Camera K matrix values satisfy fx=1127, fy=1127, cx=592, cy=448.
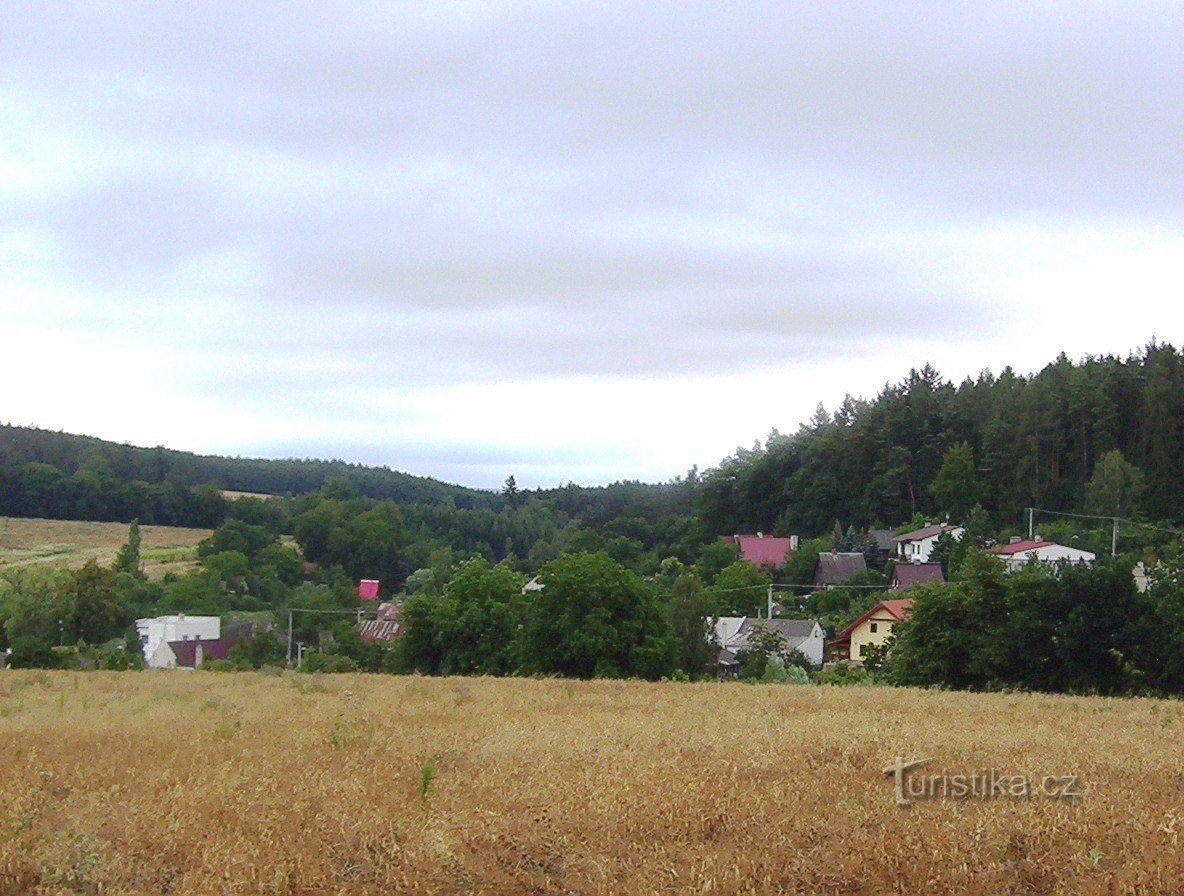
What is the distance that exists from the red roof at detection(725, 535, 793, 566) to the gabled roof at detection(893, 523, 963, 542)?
883 cm

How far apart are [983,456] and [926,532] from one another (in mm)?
8792

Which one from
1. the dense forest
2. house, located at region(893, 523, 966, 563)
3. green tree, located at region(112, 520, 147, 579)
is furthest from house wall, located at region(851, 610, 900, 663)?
green tree, located at region(112, 520, 147, 579)

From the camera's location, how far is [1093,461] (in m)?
83.9

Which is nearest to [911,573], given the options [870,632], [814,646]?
[870,632]

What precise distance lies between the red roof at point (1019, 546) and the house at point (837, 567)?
10.3 meters

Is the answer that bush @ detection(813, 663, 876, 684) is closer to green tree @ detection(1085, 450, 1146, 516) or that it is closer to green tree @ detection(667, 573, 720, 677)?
green tree @ detection(667, 573, 720, 677)

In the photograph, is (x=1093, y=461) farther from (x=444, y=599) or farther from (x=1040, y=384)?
(x=444, y=599)

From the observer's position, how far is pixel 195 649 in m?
63.8

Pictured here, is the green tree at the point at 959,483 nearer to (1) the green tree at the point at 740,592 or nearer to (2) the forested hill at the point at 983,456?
(2) the forested hill at the point at 983,456

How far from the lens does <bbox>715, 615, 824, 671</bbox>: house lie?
5844cm

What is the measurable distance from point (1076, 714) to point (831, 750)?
29.2 ft

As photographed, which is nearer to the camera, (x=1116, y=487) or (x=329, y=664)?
(x=329, y=664)

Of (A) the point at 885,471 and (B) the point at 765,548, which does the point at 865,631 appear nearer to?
(B) the point at 765,548

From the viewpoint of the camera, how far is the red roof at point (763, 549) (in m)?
89.1
